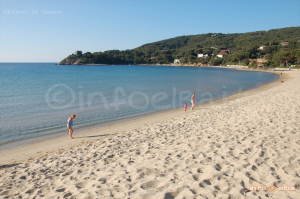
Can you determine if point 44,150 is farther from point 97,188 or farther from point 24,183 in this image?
point 97,188

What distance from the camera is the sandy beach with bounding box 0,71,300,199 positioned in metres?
4.25

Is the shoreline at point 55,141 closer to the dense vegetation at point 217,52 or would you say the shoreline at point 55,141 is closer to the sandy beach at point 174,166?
the sandy beach at point 174,166

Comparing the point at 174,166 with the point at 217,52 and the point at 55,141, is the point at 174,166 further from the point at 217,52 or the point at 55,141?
the point at 217,52

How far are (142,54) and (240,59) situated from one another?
10180 centimetres

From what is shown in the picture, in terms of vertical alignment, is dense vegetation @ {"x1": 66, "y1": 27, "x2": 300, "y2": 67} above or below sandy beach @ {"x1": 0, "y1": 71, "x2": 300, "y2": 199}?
above

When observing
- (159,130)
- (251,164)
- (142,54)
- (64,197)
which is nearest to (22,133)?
(159,130)

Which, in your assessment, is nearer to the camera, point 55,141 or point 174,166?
point 174,166

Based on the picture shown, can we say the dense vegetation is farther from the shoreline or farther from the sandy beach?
the sandy beach

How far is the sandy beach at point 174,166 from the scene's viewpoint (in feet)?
13.9

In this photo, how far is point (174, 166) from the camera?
5344 millimetres

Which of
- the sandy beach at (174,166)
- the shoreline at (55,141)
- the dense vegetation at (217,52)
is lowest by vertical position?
the shoreline at (55,141)

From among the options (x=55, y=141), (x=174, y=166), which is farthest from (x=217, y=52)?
(x=174, y=166)

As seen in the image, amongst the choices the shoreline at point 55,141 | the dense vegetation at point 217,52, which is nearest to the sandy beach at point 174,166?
the shoreline at point 55,141

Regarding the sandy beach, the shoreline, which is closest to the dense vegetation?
the shoreline
